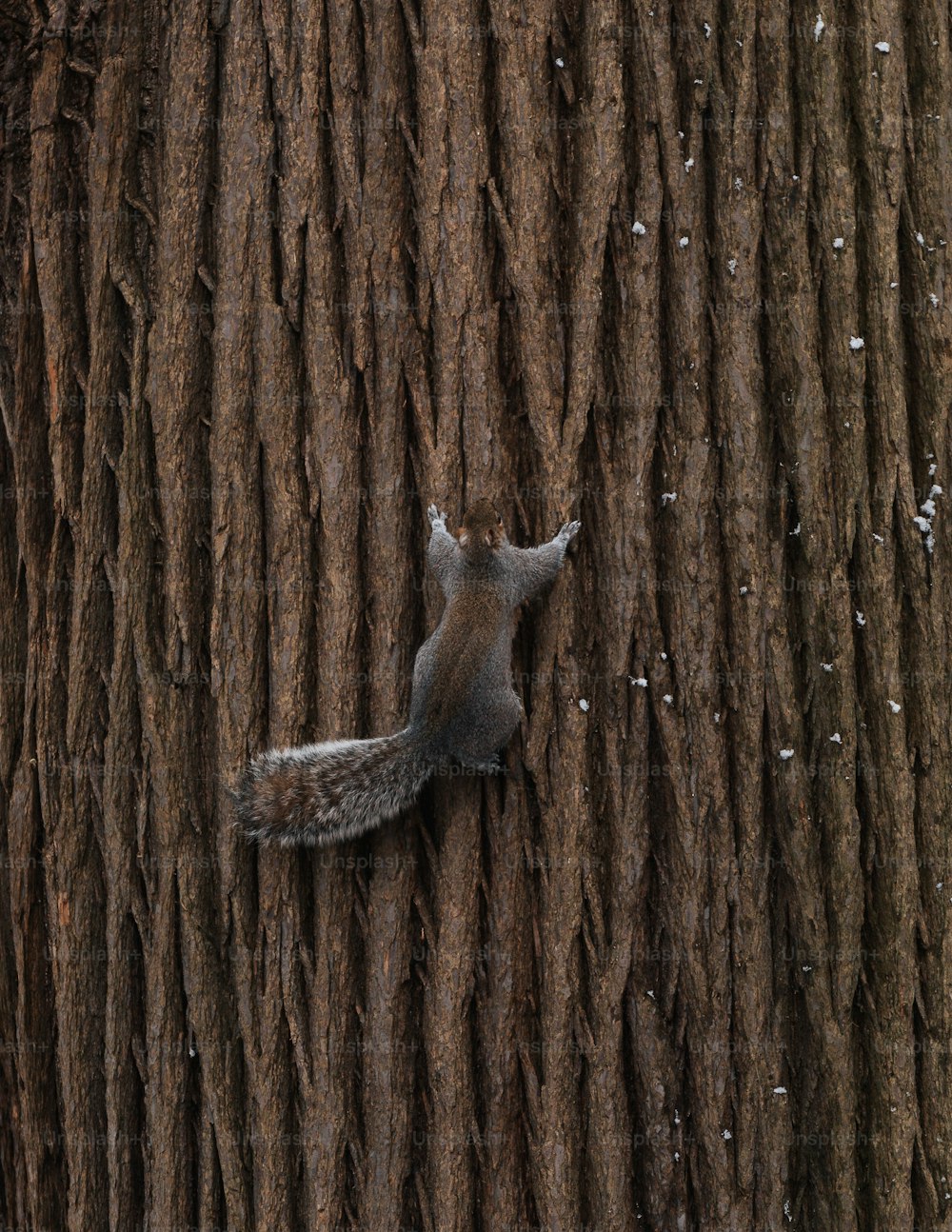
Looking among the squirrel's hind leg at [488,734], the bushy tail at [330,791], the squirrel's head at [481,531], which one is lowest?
the bushy tail at [330,791]

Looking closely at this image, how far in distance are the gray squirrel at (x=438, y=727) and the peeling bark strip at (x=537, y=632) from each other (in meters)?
0.07

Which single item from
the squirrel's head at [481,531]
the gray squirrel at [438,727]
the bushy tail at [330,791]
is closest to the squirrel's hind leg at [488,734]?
the gray squirrel at [438,727]

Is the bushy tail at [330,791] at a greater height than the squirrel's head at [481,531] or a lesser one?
lesser

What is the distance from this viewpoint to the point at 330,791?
251cm

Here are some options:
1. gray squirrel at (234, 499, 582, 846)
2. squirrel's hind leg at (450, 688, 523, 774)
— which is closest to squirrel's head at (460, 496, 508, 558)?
gray squirrel at (234, 499, 582, 846)

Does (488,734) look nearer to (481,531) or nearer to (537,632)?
(537,632)

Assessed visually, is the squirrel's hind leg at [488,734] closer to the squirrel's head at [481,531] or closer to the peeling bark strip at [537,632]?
the peeling bark strip at [537,632]

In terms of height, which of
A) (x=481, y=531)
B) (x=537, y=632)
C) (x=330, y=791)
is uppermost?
(x=481, y=531)

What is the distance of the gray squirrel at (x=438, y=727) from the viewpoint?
2518 millimetres

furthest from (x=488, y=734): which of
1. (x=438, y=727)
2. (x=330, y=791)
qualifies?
(x=330, y=791)

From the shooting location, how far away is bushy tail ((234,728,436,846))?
2.52 meters

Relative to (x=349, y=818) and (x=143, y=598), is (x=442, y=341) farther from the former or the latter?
(x=349, y=818)

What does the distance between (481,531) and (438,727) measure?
49cm

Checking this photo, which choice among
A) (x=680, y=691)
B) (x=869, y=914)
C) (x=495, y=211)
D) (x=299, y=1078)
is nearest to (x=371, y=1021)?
(x=299, y=1078)
